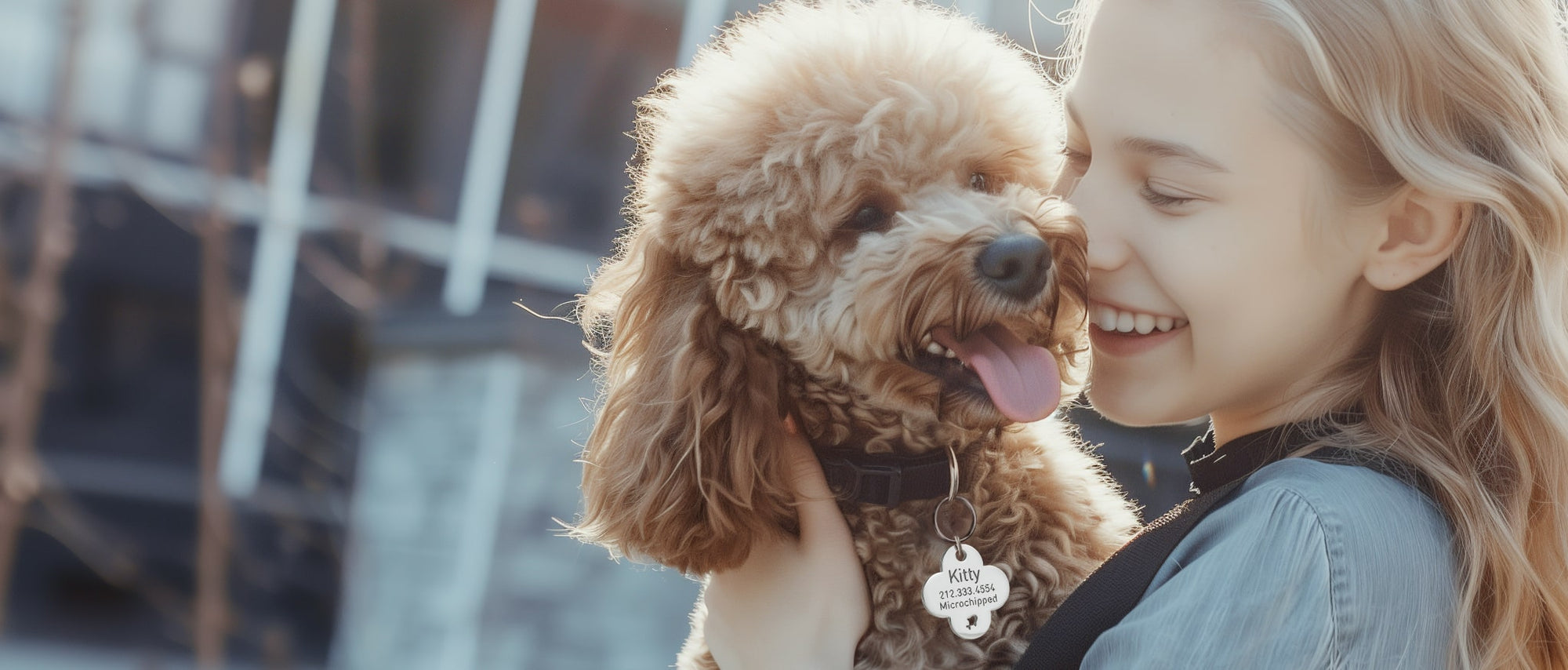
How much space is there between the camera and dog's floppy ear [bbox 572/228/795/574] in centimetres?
166

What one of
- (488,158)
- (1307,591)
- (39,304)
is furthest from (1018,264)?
(488,158)

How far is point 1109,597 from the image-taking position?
1.28 metres

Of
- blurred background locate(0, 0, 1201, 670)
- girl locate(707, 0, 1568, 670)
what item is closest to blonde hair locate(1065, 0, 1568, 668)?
girl locate(707, 0, 1568, 670)

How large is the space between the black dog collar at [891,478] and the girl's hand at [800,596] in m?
0.03

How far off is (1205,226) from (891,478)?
57 centimetres

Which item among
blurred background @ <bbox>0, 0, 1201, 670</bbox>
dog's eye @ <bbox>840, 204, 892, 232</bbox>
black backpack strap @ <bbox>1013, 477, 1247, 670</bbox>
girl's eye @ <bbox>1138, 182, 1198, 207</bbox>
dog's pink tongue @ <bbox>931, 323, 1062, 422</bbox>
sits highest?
girl's eye @ <bbox>1138, 182, 1198, 207</bbox>

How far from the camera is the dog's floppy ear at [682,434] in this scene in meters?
1.66

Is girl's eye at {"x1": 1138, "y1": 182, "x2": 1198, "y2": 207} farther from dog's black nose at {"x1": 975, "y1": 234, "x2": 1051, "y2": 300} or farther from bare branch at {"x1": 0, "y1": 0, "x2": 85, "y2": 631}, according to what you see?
bare branch at {"x1": 0, "y1": 0, "x2": 85, "y2": 631}

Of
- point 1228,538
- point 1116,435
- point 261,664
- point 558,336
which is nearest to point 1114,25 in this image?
point 1228,538

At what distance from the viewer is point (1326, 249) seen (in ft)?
4.38

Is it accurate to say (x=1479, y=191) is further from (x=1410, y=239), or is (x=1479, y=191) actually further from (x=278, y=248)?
(x=278, y=248)

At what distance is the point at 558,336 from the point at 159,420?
1966 millimetres

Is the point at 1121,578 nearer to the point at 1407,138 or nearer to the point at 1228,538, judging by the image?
the point at 1228,538

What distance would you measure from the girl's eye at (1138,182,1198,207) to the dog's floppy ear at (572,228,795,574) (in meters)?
0.59
